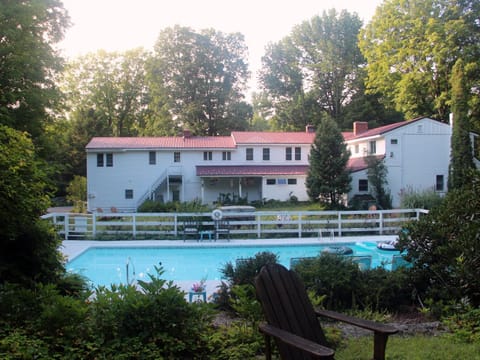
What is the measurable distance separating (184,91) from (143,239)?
31.6m

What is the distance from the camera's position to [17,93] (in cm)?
1734

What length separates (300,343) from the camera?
123 inches

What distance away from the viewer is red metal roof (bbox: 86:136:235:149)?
31.1 meters

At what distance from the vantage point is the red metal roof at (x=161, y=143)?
102 feet

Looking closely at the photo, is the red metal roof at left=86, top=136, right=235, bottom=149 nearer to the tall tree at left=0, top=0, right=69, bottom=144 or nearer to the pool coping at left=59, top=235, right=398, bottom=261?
the tall tree at left=0, top=0, right=69, bottom=144

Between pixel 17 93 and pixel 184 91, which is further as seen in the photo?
pixel 184 91

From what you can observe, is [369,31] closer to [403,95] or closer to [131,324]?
[403,95]

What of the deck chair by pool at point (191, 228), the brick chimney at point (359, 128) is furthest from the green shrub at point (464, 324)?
the brick chimney at point (359, 128)

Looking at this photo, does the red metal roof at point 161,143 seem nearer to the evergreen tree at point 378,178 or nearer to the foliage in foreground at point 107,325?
the evergreen tree at point 378,178

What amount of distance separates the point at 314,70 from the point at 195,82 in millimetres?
13531

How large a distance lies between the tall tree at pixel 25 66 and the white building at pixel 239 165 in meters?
11.7

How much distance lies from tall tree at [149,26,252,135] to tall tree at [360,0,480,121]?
14807 mm

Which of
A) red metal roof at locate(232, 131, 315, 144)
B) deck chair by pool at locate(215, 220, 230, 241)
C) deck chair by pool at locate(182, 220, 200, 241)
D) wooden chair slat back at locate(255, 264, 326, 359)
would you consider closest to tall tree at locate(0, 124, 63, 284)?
wooden chair slat back at locate(255, 264, 326, 359)

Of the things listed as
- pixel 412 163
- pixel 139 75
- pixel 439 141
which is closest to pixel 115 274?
pixel 412 163
